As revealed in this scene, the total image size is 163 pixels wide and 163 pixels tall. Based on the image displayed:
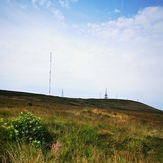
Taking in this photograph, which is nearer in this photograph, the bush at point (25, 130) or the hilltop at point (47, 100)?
the bush at point (25, 130)

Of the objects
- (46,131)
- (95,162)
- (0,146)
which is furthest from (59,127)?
(95,162)

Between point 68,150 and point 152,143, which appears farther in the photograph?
point 152,143

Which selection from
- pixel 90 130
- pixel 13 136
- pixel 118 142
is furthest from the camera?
pixel 90 130

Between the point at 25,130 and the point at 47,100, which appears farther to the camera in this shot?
the point at 47,100

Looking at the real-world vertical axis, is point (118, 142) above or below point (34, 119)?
below

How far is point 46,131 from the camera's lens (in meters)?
6.22

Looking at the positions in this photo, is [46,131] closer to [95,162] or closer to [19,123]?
[19,123]

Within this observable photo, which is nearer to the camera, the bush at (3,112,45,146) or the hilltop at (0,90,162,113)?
the bush at (3,112,45,146)

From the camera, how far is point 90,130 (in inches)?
278

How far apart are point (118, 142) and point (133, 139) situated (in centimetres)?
89

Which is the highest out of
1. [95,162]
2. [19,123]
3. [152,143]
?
[19,123]

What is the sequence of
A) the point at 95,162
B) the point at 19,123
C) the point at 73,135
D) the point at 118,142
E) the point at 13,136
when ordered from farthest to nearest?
the point at 118,142
the point at 73,135
the point at 19,123
the point at 13,136
the point at 95,162

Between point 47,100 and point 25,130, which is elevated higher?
point 25,130

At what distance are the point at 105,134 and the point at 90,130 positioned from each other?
25.9 inches
